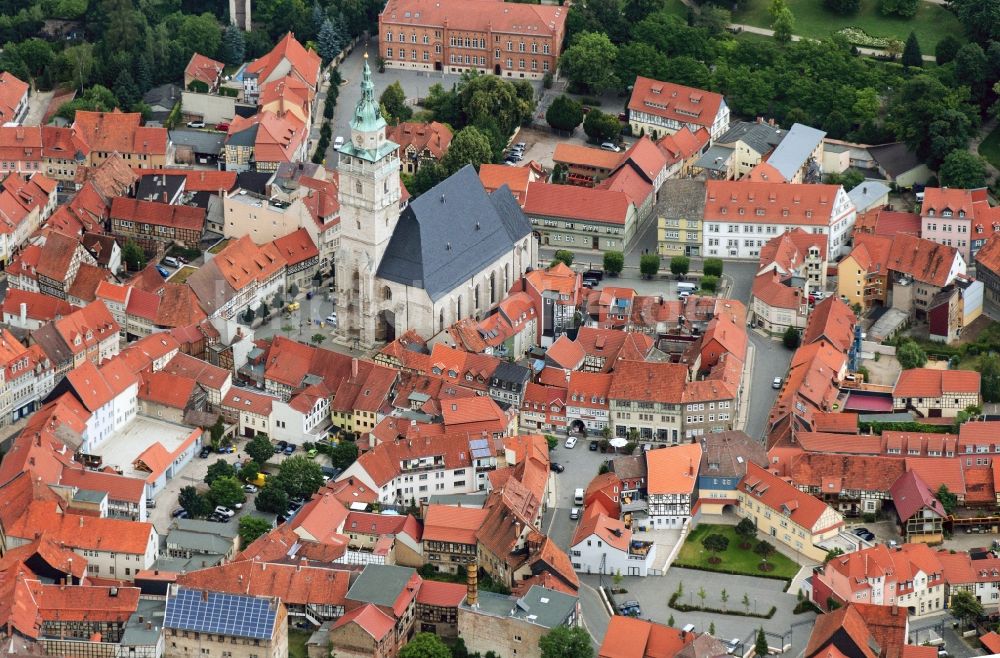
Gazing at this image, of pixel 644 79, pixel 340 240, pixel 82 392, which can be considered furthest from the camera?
pixel 644 79

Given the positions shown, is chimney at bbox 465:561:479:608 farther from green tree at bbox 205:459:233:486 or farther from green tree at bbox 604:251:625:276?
green tree at bbox 604:251:625:276

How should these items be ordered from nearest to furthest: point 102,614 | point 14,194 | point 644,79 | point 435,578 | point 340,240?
point 102,614 → point 435,578 → point 340,240 → point 14,194 → point 644,79

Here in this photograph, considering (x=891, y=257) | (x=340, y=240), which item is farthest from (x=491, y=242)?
(x=891, y=257)

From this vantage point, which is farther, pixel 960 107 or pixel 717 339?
pixel 960 107

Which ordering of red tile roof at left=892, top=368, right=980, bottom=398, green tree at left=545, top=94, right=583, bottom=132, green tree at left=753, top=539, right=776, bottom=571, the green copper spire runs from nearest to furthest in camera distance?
green tree at left=753, top=539, right=776, bottom=571 → red tile roof at left=892, top=368, right=980, bottom=398 → the green copper spire → green tree at left=545, top=94, right=583, bottom=132

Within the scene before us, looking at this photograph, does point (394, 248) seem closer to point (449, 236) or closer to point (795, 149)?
point (449, 236)

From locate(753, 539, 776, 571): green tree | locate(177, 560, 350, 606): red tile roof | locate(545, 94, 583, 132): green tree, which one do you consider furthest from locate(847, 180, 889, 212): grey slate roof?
locate(177, 560, 350, 606): red tile roof

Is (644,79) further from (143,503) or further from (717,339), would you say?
(143,503)
